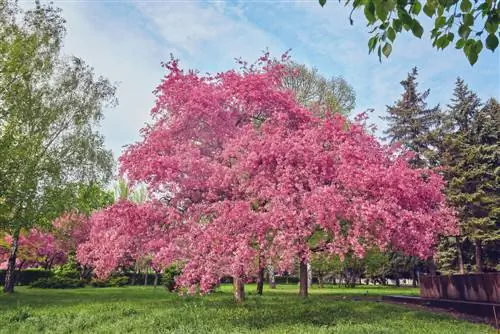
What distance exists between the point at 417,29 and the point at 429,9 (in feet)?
0.99

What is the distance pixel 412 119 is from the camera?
155 ft

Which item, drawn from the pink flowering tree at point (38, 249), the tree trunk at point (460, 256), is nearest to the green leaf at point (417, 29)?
the pink flowering tree at point (38, 249)

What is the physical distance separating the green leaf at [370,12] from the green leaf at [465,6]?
4.08 ft

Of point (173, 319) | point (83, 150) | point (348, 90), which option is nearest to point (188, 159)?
point (173, 319)

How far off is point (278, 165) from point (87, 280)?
39.9 meters

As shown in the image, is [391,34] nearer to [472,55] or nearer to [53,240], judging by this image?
[472,55]

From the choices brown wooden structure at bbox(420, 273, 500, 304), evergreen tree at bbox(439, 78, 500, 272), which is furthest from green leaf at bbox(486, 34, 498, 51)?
evergreen tree at bbox(439, 78, 500, 272)

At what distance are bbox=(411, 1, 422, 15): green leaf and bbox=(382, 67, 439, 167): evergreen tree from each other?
42.3m

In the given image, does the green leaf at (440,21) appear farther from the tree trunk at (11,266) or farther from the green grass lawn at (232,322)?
the tree trunk at (11,266)

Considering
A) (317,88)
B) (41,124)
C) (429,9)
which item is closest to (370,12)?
(429,9)

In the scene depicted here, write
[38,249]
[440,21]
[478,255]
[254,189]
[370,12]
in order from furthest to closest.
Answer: [38,249]
[478,255]
[254,189]
[440,21]
[370,12]

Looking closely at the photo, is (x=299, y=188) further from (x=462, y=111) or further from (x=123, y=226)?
(x=462, y=111)

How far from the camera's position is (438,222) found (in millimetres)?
15234

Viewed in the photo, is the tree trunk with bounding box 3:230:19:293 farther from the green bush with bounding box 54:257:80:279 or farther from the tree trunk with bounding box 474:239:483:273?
the tree trunk with bounding box 474:239:483:273
